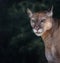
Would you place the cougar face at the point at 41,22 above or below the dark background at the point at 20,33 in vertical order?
above

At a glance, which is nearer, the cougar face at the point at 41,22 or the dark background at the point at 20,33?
the cougar face at the point at 41,22

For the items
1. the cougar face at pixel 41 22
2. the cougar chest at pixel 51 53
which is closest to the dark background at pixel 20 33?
the cougar chest at pixel 51 53

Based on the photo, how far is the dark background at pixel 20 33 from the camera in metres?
6.61

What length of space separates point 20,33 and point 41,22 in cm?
135

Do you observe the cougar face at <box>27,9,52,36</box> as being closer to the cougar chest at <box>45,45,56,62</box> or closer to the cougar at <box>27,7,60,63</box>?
the cougar at <box>27,7,60,63</box>

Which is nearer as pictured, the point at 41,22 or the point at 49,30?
the point at 41,22

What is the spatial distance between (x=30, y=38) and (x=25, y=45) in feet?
0.43

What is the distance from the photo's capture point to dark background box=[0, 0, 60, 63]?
21.7 feet

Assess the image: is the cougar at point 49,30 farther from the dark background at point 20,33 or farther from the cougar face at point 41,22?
the dark background at point 20,33

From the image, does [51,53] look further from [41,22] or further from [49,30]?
[41,22]

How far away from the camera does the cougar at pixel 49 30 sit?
530cm

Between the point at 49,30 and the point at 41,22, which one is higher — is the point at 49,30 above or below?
below

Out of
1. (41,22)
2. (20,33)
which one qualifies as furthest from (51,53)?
(20,33)

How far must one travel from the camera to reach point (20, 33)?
260 inches
